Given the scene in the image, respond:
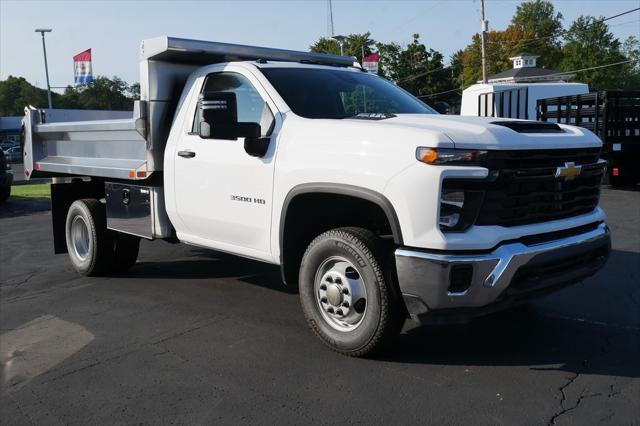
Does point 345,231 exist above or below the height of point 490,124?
below

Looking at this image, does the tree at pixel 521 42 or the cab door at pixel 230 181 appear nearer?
the cab door at pixel 230 181

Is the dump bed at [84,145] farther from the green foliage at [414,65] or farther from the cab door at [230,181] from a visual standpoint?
the green foliage at [414,65]

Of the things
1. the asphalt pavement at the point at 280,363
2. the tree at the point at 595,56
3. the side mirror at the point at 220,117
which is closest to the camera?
the asphalt pavement at the point at 280,363

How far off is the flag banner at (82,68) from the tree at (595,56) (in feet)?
172

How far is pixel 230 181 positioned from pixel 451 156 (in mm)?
2036

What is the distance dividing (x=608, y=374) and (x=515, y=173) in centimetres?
142

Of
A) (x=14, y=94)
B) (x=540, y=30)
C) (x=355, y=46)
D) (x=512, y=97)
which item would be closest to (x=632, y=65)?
(x=540, y=30)

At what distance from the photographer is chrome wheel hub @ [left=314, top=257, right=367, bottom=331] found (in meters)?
4.27

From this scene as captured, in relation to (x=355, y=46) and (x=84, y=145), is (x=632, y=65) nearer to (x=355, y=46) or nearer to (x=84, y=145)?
(x=355, y=46)

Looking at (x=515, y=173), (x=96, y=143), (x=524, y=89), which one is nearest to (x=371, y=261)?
(x=515, y=173)

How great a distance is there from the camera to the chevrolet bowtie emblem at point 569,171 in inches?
162

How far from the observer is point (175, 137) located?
18.5 feet

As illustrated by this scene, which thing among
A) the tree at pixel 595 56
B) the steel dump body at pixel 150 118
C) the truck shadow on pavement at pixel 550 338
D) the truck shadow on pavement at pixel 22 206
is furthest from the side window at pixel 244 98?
the tree at pixel 595 56

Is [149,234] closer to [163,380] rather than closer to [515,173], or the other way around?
[163,380]
